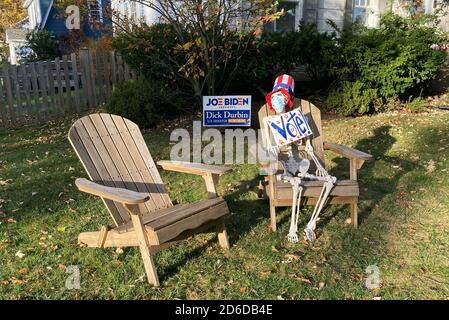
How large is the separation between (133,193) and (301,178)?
5.27 feet

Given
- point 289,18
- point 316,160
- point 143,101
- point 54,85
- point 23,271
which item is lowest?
point 23,271

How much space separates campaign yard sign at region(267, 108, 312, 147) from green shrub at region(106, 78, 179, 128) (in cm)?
340

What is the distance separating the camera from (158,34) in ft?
23.4

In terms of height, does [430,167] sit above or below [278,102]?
below

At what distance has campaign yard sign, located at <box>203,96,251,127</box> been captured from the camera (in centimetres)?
614

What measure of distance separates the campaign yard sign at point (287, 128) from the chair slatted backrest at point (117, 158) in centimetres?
117

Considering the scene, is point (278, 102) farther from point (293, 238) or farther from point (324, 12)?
point (324, 12)

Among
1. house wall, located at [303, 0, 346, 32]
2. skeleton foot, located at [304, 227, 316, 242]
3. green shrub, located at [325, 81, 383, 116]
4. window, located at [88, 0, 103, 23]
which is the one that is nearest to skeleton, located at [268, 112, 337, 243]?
skeleton foot, located at [304, 227, 316, 242]

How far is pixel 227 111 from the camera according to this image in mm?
6191

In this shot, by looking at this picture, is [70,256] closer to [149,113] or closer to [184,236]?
[184,236]

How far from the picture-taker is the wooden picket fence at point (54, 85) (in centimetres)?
808

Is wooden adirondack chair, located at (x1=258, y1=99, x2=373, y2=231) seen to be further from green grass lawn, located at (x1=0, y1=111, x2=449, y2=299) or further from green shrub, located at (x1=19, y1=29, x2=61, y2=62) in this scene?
green shrub, located at (x1=19, y1=29, x2=61, y2=62)

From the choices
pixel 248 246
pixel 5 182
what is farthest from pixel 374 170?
pixel 5 182

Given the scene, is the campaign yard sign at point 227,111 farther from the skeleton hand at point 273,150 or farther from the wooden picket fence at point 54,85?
the wooden picket fence at point 54,85
